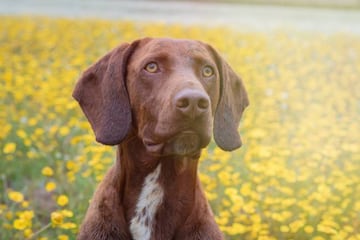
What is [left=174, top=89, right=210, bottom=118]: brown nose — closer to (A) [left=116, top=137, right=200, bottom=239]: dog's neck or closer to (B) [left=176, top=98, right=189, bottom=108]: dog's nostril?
(B) [left=176, top=98, right=189, bottom=108]: dog's nostril

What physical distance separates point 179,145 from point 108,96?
480 millimetres

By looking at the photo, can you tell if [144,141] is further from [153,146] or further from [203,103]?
[203,103]

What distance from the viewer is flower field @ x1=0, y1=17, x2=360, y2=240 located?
4.48 m

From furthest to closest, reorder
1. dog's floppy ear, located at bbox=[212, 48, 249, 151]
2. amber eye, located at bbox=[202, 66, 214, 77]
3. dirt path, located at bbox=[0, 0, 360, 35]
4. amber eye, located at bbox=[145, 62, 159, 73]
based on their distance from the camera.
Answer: dirt path, located at bbox=[0, 0, 360, 35], dog's floppy ear, located at bbox=[212, 48, 249, 151], amber eye, located at bbox=[202, 66, 214, 77], amber eye, located at bbox=[145, 62, 159, 73]

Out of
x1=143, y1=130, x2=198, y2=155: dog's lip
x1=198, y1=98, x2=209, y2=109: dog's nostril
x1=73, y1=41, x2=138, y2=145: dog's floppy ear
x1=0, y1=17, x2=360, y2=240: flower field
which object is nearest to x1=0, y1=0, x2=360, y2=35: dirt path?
x1=0, y1=17, x2=360, y2=240: flower field

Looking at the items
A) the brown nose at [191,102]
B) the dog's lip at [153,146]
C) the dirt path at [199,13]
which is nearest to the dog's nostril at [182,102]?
the brown nose at [191,102]

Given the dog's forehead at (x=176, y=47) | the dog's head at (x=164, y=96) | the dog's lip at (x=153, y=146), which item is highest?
the dog's forehead at (x=176, y=47)

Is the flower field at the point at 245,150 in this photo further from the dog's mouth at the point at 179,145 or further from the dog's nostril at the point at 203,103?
the dog's nostril at the point at 203,103

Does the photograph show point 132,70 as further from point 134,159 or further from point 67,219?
point 67,219

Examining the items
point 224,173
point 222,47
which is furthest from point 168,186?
point 222,47

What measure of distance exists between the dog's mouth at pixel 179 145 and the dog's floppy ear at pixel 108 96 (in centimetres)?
22

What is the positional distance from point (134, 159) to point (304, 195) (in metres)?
1.81

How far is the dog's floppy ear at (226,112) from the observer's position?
11.6 feet

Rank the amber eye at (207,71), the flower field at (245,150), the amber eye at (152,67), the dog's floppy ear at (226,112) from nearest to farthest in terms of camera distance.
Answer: the amber eye at (152,67), the amber eye at (207,71), the dog's floppy ear at (226,112), the flower field at (245,150)
